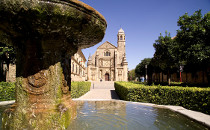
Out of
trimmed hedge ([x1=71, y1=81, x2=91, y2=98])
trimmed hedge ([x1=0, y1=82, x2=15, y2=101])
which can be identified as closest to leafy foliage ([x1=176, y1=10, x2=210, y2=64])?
trimmed hedge ([x1=71, y1=81, x2=91, y2=98])

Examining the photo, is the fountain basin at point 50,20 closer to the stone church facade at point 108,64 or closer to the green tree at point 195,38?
the green tree at point 195,38

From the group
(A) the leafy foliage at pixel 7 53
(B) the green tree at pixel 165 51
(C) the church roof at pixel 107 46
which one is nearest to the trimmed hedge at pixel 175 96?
(A) the leafy foliage at pixel 7 53

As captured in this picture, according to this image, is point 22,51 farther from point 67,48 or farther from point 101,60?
point 101,60

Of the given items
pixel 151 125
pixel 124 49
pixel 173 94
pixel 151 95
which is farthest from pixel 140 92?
pixel 124 49

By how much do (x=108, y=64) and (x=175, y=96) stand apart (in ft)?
119

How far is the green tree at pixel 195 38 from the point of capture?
472 inches

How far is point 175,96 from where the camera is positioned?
621 cm

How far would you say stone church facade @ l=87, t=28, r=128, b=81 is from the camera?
3953 centimetres

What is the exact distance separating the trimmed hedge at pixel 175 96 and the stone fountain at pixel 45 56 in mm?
4987

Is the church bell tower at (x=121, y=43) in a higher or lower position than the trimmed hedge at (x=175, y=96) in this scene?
higher

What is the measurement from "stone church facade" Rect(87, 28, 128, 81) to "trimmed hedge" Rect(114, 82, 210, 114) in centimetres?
3134

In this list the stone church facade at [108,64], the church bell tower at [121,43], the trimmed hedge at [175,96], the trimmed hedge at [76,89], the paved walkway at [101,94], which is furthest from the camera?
the church bell tower at [121,43]

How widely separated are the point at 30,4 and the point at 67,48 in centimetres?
130

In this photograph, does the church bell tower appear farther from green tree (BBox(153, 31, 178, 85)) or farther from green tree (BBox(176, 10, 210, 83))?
green tree (BBox(176, 10, 210, 83))
